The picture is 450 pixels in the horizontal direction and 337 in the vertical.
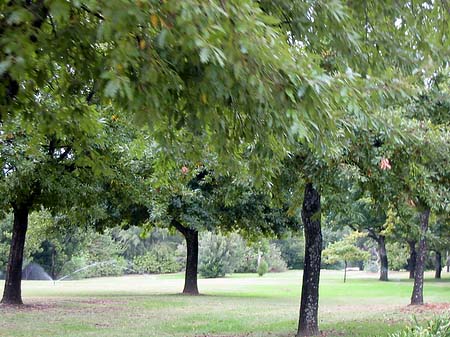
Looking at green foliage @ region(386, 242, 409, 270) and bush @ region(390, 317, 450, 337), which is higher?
bush @ region(390, 317, 450, 337)

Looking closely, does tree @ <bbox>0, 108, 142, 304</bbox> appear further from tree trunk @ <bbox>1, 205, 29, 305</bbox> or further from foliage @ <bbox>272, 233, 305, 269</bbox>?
foliage @ <bbox>272, 233, 305, 269</bbox>

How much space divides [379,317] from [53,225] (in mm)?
13803

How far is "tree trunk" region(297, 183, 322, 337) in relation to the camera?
35.8 ft

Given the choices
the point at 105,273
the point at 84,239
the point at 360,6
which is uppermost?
the point at 360,6

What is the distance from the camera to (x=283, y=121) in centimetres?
330

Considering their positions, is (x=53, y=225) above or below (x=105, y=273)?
above

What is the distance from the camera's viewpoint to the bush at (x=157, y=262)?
207 feet

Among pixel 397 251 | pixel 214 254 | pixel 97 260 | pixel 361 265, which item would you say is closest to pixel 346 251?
pixel 397 251

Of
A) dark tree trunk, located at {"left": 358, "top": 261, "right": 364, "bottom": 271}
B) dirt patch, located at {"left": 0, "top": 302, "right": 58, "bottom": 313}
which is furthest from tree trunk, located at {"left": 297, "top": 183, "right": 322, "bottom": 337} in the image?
dark tree trunk, located at {"left": 358, "top": 261, "right": 364, "bottom": 271}

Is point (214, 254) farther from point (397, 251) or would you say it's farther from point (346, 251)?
point (397, 251)

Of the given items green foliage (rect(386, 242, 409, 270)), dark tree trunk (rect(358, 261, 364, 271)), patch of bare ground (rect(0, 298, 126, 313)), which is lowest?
dark tree trunk (rect(358, 261, 364, 271))

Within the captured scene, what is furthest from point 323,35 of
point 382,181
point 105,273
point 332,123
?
point 105,273

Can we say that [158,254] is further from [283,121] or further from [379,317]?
[283,121]

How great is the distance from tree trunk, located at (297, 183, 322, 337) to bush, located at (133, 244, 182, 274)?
5372 centimetres
